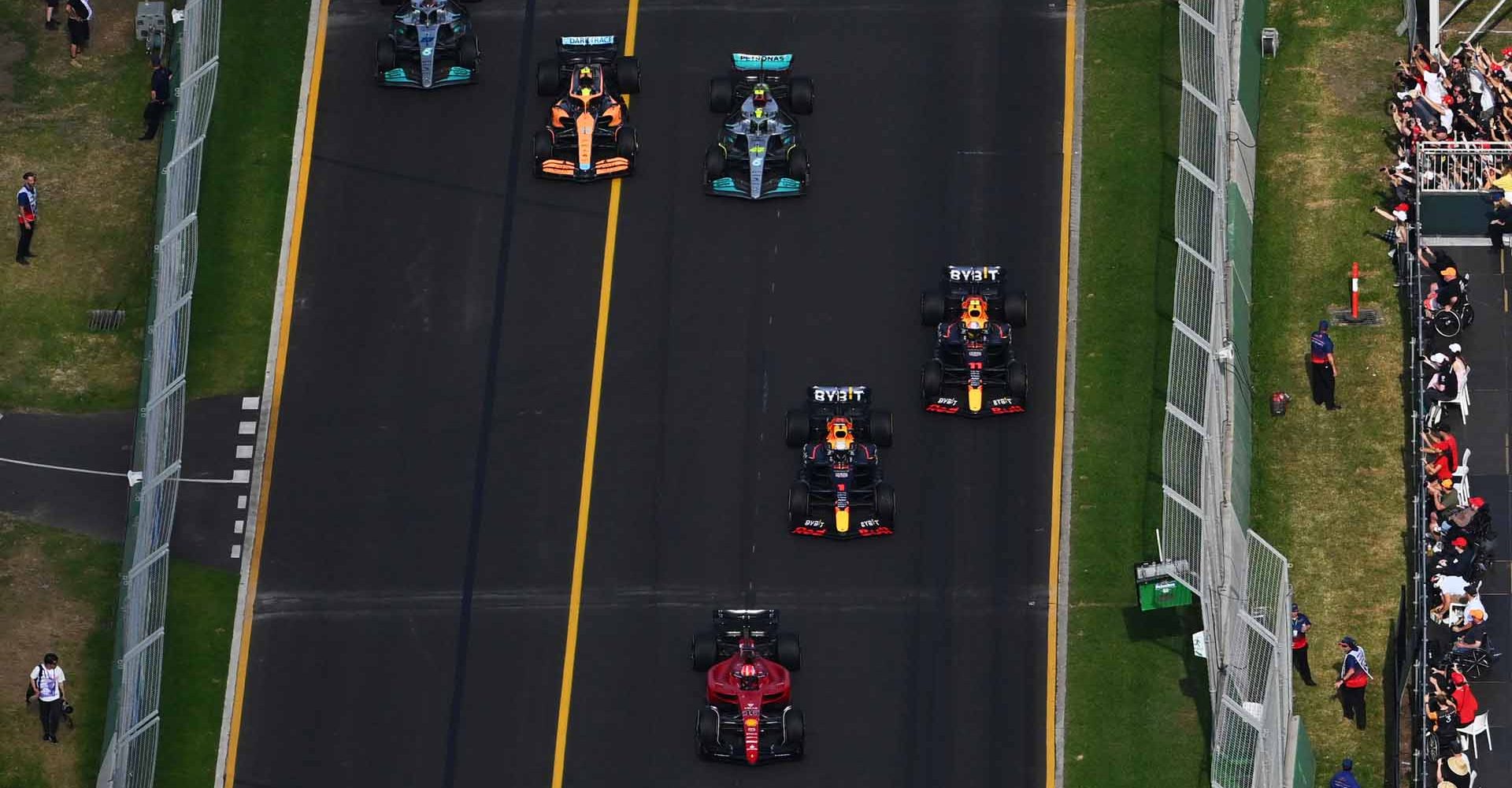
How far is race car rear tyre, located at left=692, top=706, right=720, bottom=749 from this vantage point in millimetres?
65938

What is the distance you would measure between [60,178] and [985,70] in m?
19.0

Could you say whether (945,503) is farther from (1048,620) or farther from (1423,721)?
(1423,721)

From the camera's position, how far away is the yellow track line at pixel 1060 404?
6731 cm

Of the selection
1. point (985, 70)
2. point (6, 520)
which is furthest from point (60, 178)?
point (985, 70)

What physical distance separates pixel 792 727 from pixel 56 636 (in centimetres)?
1417

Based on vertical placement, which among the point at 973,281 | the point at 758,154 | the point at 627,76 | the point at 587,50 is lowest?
the point at 973,281

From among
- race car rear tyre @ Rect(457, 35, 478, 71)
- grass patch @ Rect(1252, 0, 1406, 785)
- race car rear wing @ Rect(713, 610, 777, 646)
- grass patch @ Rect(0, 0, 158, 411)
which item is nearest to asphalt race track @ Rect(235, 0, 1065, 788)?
race car rear tyre @ Rect(457, 35, 478, 71)

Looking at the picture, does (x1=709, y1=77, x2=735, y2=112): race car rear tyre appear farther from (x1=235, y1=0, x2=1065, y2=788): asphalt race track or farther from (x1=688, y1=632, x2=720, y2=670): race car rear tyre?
(x1=688, y1=632, x2=720, y2=670): race car rear tyre

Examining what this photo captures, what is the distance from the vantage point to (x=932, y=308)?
232 ft

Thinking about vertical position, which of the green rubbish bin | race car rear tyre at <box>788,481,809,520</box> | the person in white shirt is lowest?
the person in white shirt

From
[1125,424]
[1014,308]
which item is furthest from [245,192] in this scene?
[1125,424]

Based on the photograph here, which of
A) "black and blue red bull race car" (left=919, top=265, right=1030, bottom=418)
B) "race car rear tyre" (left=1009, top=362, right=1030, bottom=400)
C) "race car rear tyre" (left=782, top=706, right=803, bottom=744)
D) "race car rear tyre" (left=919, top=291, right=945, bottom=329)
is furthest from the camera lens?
"race car rear tyre" (left=919, top=291, right=945, bottom=329)

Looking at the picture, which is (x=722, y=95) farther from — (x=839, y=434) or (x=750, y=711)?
(x=750, y=711)

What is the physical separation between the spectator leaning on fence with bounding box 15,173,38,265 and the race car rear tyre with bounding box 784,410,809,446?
16.0m
